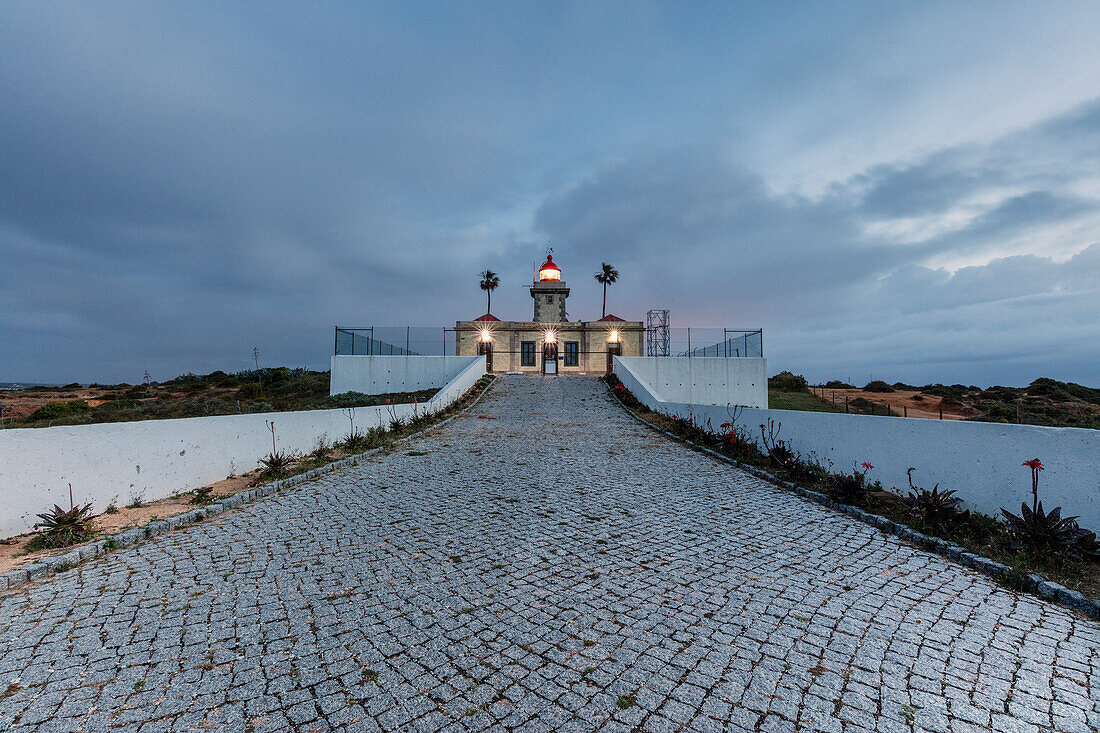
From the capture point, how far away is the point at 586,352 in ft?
105

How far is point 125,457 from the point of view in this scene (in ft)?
19.8

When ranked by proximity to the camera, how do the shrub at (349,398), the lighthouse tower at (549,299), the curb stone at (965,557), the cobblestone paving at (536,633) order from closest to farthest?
the cobblestone paving at (536,633)
the curb stone at (965,557)
the shrub at (349,398)
the lighthouse tower at (549,299)

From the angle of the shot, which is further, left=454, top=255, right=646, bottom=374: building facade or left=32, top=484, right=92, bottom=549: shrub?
left=454, top=255, right=646, bottom=374: building facade

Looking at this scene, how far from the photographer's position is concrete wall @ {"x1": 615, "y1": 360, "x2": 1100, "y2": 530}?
4.57 m

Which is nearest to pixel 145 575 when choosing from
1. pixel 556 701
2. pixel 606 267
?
pixel 556 701

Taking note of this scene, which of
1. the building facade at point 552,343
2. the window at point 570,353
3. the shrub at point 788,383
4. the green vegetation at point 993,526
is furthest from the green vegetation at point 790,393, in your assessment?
the green vegetation at point 993,526

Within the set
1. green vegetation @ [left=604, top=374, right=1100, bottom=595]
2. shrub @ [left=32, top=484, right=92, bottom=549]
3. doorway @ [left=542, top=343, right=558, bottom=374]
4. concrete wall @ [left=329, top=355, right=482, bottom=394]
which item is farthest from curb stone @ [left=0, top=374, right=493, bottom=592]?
doorway @ [left=542, top=343, right=558, bottom=374]

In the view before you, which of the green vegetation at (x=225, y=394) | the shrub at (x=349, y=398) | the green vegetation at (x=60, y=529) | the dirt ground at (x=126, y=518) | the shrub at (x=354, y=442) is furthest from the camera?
the green vegetation at (x=225, y=394)

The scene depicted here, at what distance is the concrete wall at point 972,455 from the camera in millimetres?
4574

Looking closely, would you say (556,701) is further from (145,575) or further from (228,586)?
(145,575)

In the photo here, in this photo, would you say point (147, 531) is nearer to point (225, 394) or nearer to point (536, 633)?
point (536, 633)

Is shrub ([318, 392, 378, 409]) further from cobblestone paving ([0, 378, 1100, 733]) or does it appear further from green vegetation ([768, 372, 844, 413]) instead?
green vegetation ([768, 372, 844, 413])

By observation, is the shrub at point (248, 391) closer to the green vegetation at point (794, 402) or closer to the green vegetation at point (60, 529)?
the green vegetation at point (60, 529)

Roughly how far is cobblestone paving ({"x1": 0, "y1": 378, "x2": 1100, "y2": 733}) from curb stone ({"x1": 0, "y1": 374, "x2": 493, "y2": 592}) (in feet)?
0.72
